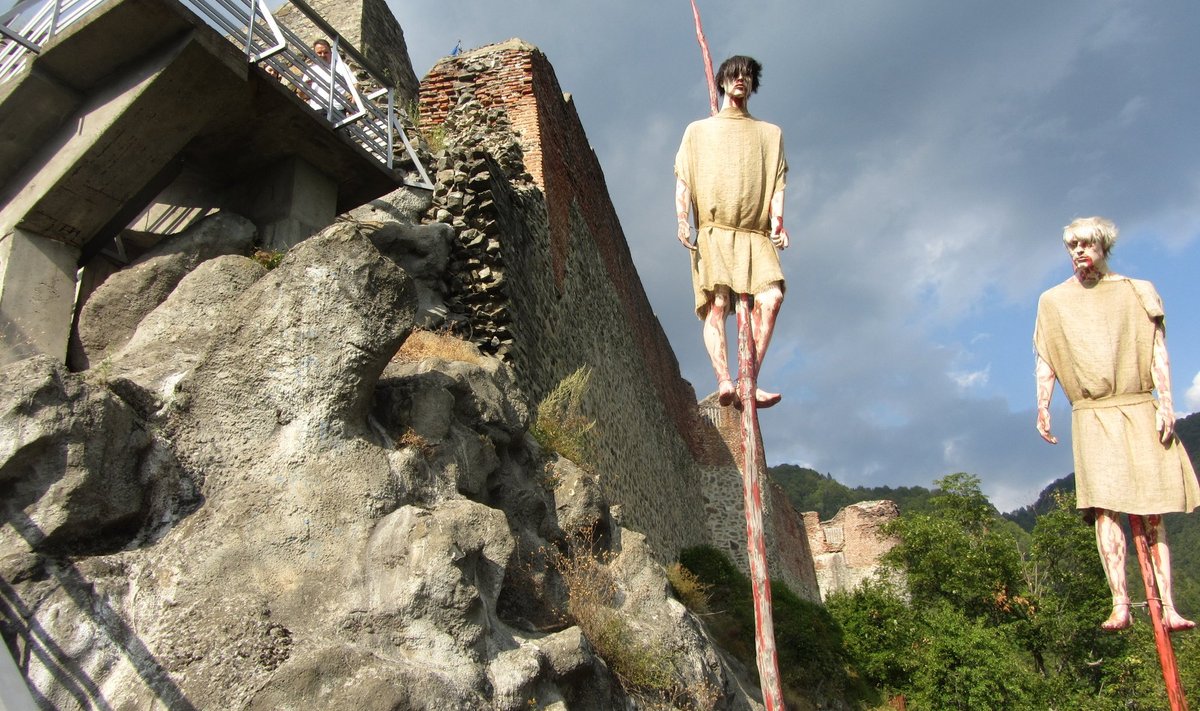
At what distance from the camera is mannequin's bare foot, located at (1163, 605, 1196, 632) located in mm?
4566

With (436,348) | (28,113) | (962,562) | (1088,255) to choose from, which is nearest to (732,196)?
(1088,255)

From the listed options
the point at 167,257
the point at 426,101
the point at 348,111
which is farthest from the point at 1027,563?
the point at 167,257

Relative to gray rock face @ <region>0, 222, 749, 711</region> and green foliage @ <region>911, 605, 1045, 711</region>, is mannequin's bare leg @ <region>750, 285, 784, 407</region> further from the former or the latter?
green foliage @ <region>911, 605, 1045, 711</region>

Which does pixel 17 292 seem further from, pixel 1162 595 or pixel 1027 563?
pixel 1027 563

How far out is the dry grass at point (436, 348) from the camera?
277 inches

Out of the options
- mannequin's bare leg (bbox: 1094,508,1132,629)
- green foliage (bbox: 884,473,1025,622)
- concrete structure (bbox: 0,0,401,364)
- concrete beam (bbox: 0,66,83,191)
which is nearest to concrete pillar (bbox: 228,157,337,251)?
concrete structure (bbox: 0,0,401,364)

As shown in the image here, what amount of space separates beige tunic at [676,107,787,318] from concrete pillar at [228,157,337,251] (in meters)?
3.62

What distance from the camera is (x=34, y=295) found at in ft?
19.7

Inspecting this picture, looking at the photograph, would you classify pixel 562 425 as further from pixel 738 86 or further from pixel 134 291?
pixel 738 86

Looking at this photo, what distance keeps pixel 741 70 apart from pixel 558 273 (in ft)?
23.3

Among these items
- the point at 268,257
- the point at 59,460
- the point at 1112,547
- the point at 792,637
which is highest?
the point at 268,257

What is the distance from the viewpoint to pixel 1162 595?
472cm

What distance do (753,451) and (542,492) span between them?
2.95 m

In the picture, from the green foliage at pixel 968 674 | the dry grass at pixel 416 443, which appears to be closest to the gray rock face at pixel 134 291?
the dry grass at pixel 416 443
